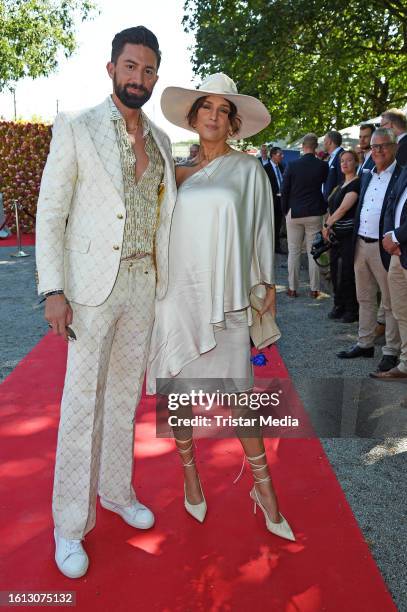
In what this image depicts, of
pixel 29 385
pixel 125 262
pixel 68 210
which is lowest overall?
pixel 29 385

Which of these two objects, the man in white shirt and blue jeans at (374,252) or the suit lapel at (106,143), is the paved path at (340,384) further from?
the suit lapel at (106,143)

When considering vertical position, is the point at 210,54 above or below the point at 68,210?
above

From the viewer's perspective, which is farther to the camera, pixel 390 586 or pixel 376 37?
pixel 376 37

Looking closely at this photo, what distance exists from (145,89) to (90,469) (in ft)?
5.56

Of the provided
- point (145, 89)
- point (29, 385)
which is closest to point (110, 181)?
point (145, 89)

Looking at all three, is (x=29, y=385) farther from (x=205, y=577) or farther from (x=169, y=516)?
(x=205, y=577)

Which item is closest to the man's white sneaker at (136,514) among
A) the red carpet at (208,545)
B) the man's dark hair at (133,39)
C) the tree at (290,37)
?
the red carpet at (208,545)

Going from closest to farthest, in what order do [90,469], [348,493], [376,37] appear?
[90,469], [348,493], [376,37]

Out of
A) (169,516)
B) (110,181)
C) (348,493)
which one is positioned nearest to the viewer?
(110,181)

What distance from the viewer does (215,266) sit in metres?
2.81

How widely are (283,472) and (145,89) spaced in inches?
Answer: 90.0

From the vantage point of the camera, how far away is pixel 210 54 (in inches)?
546

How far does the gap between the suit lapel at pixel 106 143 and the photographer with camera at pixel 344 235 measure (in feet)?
13.9

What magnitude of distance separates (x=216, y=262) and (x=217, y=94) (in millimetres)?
798
